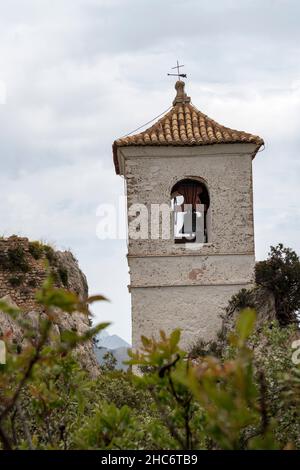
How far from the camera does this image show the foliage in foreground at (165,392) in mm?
3803

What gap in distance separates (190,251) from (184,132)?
7.85 feet

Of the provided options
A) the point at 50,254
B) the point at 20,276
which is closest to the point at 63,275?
the point at 50,254

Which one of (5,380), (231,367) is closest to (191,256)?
(5,380)

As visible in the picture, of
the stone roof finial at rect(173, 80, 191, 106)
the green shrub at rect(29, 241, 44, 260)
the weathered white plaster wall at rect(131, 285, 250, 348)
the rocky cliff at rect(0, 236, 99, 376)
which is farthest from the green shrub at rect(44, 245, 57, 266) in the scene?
the stone roof finial at rect(173, 80, 191, 106)

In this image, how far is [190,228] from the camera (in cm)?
1714

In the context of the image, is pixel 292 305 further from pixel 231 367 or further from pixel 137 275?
pixel 231 367

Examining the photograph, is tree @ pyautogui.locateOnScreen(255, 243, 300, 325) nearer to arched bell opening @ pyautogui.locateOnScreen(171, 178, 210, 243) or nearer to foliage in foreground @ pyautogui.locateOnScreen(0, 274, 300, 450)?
arched bell opening @ pyautogui.locateOnScreen(171, 178, 210, 243)

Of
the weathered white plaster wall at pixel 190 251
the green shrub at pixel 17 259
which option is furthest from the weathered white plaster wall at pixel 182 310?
the green shrub at pixel 17 259

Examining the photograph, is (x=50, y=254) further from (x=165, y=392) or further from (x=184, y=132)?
(x=165, y=392)

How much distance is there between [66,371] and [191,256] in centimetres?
1050

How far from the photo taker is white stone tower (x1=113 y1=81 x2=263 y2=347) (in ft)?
54.4

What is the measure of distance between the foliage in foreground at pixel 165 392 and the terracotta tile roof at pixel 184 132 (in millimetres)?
8557

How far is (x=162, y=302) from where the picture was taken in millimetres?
16594
